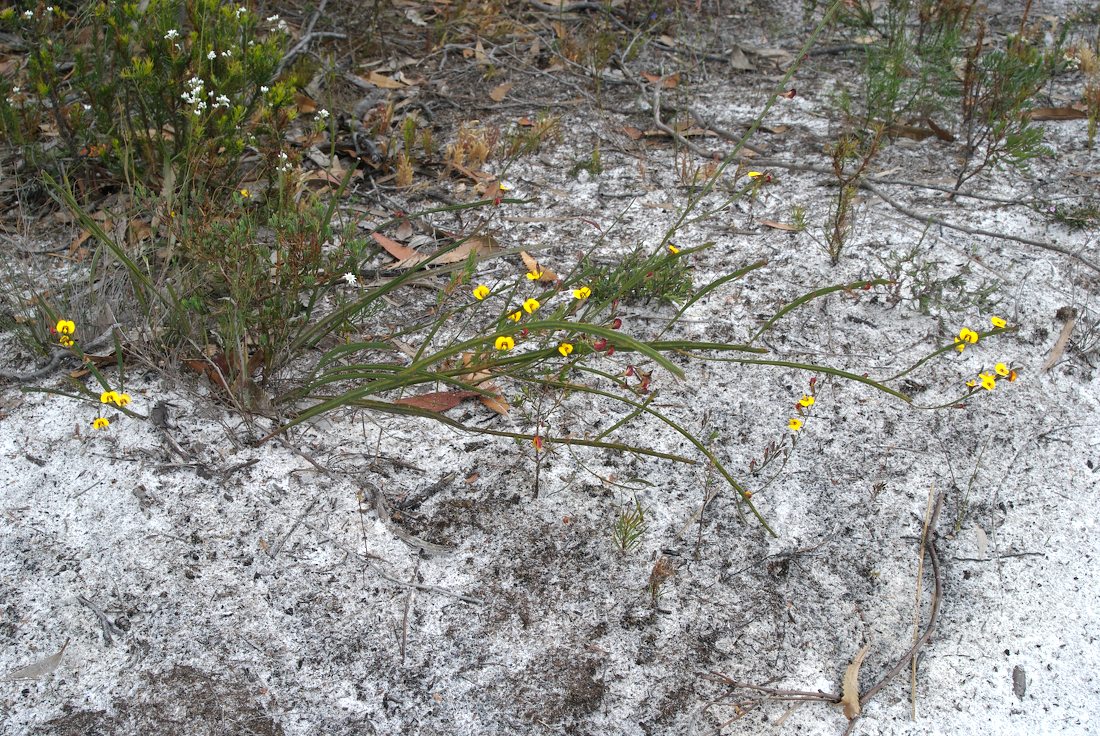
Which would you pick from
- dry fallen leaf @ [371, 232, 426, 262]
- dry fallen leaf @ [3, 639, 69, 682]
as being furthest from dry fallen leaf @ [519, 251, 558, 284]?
dry fallen leaf @ [3, 639, 69, 682]

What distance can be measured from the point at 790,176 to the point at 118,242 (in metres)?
2.41

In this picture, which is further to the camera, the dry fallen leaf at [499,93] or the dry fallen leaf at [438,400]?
the dry fallen leaf at [499,93]

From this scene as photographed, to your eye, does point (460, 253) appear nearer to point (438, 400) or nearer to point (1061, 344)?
point (438, 400)

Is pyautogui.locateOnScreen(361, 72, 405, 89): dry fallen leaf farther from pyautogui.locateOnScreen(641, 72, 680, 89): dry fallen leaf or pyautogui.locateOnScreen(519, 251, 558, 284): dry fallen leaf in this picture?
pyautogui.locateOnScreen(519, 251, 558, 284): dry fallen leaf

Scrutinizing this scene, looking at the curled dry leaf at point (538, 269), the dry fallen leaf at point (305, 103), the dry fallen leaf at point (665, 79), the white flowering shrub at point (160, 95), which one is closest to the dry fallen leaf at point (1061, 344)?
the curled dry leaf at point (538, 269)

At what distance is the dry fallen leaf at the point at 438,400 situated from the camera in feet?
8.05

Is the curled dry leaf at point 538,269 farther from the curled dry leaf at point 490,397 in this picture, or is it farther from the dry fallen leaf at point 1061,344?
the dry fallen leaf at point 1061,344

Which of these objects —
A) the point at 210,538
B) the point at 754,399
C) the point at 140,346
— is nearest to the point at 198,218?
the point at 140,346

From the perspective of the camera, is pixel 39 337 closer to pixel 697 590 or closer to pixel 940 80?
pixel 697 590

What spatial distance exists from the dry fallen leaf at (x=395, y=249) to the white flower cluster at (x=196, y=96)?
0.69m

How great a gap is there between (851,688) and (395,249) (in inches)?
76.8

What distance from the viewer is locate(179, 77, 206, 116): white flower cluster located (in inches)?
95.0

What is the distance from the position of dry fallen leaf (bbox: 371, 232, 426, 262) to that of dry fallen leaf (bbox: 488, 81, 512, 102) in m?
1.13

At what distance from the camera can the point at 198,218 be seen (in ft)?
8.84
